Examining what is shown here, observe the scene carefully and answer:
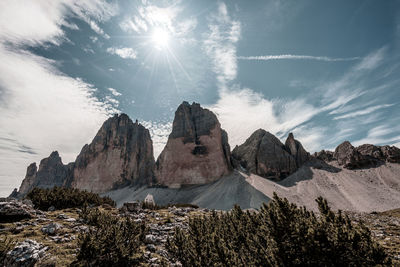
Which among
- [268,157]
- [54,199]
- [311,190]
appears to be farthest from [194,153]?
[54,199]

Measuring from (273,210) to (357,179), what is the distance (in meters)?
100

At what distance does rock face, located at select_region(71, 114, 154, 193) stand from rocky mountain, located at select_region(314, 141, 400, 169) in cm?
11596

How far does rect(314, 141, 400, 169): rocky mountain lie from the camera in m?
91.3

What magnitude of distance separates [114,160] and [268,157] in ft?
344

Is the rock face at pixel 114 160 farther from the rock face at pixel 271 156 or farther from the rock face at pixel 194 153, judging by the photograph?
the rock face at pixel 271 156

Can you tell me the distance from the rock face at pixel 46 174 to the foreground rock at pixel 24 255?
199754mm

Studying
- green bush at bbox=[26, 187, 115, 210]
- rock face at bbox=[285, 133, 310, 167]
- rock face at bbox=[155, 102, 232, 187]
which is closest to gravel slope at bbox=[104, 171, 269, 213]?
rock face at bbox=[155, 102, 232, 187]

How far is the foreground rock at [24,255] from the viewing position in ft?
26.2

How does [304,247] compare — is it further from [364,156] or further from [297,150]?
[364,156]

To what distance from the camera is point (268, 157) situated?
354 ft

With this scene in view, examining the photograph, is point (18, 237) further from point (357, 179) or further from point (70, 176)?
point (70, 176)

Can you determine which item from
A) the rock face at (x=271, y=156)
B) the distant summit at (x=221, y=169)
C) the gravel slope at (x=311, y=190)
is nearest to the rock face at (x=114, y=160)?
the distant summit at (x=221, y=169)

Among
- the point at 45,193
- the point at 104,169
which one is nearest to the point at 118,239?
the point at 45,193

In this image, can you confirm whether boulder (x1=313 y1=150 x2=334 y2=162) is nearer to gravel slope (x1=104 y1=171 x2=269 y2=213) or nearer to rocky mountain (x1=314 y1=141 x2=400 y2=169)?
rocky mountain (x1=314 y1=141 x2=400 y2=169)
